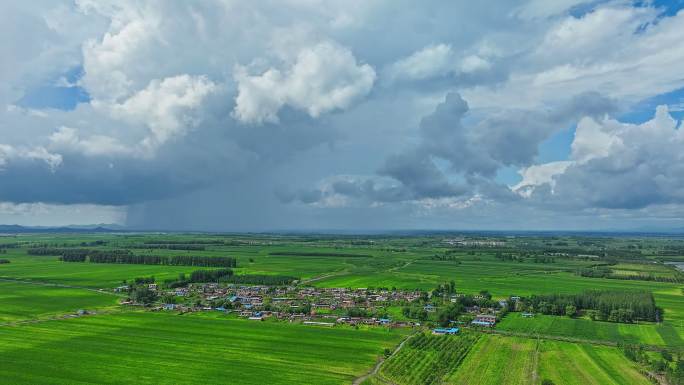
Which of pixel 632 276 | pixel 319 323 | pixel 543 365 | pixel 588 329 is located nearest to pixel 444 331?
pixel 543 365

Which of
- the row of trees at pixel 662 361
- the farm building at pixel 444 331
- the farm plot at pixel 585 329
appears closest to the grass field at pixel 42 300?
the farm building at pixel 444 331

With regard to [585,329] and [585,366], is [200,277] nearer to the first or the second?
[585,329]

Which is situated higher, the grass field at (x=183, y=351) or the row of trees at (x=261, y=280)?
the row of trees at (x=261, y=280)

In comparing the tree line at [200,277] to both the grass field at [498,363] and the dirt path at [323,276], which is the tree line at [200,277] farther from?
the grass field at [498,363]

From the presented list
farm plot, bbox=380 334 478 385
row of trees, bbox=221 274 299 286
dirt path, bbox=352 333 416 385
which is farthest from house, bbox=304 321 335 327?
row of trees, bbox=221 274 299 286

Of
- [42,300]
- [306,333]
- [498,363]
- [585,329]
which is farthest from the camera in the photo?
[42,300]

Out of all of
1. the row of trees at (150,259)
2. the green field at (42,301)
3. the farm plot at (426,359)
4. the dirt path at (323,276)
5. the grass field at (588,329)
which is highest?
the row of trees at (150,259)

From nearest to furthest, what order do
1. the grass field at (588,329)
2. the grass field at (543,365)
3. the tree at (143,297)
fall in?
the grass field at (543,365) → the grass field at (588,329) → the tree at (143,297)
